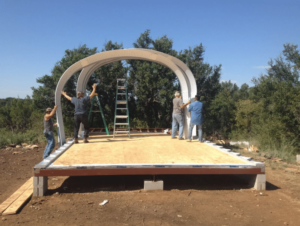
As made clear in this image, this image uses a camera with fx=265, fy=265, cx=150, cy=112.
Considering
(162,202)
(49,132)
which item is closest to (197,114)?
(162,202)

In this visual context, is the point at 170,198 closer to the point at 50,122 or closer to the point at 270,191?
the point at 270,191

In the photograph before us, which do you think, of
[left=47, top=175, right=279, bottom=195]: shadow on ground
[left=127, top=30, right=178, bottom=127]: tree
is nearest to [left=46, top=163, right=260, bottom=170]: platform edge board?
[left=47, top=175, right=279, bottom=195]: shadow on ground

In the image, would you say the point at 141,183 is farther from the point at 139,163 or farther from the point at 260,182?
the point at 260,182

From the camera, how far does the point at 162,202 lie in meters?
4.71

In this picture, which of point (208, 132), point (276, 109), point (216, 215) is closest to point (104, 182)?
point (216, 215)

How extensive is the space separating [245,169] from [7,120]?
60.8 ft

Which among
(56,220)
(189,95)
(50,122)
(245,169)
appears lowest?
(56,220)

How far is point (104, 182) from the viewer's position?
5.98m

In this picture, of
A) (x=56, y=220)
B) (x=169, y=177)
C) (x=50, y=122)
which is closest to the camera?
(x=56, y=220)

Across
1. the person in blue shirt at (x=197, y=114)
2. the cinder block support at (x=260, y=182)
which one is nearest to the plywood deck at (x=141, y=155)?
the cinder block support at (x=260, y=182)

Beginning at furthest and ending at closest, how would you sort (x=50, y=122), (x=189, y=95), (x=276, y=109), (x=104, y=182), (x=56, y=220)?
(x=276, y=109)
(x=189, y=95)
(x=50, y=122)
(x=104, y=182)
(x=56, y=220)

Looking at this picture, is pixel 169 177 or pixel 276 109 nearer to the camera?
pixel 169 177

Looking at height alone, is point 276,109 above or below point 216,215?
above

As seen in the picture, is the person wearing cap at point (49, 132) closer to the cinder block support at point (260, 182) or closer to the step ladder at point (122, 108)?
the step ladder at point (122, 108)
